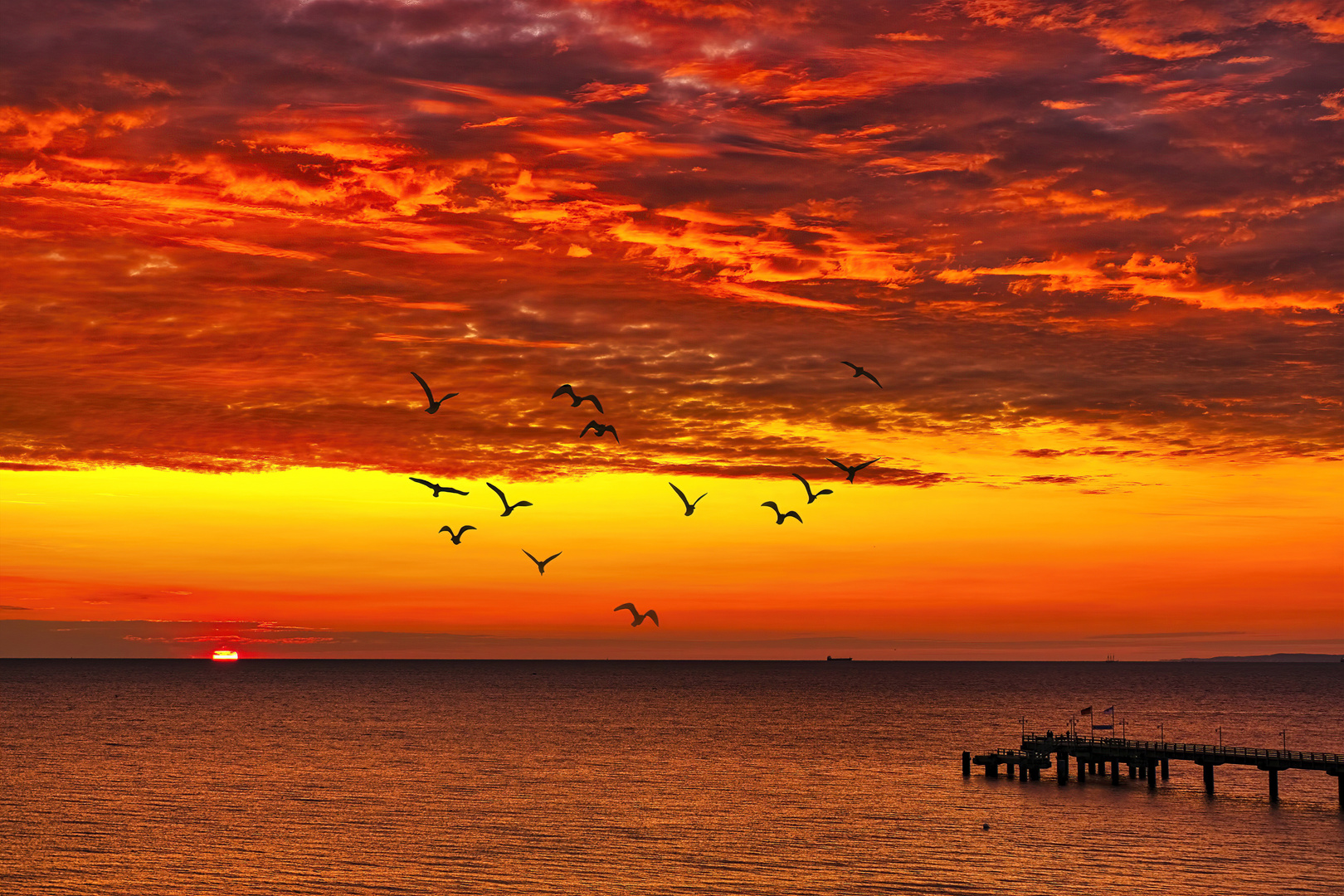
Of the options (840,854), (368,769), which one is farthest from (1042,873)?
(368,769)

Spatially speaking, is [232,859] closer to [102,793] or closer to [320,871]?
[320,871]

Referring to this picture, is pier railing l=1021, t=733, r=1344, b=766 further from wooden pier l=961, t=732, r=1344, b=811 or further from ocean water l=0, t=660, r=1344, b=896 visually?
ocean water l=0, t=660, r=1344, b=896

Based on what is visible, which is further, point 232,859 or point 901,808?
point 901,808

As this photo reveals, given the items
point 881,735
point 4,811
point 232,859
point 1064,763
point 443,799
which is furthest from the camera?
point 881,735

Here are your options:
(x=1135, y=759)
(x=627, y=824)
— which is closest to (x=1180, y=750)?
(x=1135, y=759)

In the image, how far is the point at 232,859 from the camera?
251 feet

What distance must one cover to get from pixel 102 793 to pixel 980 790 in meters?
73.5

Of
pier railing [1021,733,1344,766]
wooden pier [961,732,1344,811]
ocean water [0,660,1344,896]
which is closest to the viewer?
ocean water [0,660,1344,896]

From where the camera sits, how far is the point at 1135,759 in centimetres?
10938

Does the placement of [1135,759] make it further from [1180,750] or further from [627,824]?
[627,824]

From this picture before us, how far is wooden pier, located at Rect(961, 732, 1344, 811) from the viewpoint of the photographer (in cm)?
9738

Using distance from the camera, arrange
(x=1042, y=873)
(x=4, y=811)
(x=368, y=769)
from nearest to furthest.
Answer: (x=1042, y=873) → (x=4, y=811) → (x=368, y=769)

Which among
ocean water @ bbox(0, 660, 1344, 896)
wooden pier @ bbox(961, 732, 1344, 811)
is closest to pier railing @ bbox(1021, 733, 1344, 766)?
wooden pier @ bbox(961, 732, 1344, 811)

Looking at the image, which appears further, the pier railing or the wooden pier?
the pier railing
